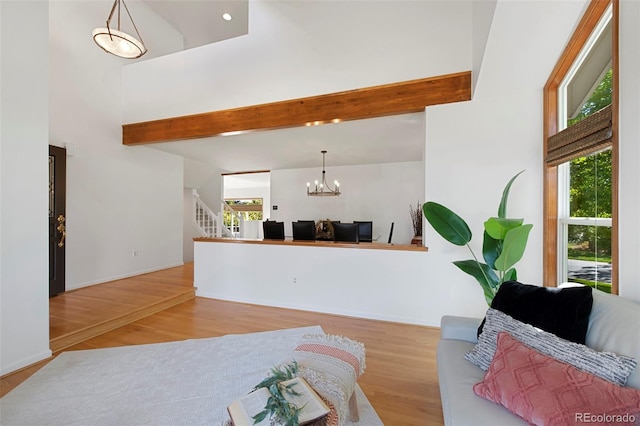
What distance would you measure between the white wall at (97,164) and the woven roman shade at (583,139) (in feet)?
19.2

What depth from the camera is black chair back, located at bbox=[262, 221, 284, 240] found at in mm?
4164

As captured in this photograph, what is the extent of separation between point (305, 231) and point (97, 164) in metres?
3.59

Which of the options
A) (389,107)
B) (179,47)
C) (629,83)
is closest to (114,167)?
(179,47)

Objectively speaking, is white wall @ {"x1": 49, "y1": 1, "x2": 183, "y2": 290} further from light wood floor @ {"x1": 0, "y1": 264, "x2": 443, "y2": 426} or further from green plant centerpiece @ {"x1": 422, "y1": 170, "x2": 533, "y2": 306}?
green plant centerpiece @ {"x1": 422, "y1": 170, "x2": 533, "y2": 306}

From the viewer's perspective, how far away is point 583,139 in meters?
1.77

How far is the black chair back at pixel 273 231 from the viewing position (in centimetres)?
416

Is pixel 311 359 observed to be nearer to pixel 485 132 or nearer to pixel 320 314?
pixel 320 314

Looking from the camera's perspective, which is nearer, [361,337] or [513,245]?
[513,245]

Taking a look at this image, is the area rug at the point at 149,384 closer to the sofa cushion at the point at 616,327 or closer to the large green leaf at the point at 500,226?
the sofa cushion at the point at 616,327

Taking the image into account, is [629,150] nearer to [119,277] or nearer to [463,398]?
[463,398]

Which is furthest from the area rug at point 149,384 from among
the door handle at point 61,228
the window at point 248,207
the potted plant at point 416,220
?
the window at point 248,207

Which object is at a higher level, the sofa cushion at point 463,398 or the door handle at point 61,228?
the door handle at point 61,228

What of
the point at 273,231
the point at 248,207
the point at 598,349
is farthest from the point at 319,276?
the point at 248,207

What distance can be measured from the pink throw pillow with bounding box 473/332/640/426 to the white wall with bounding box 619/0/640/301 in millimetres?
561
